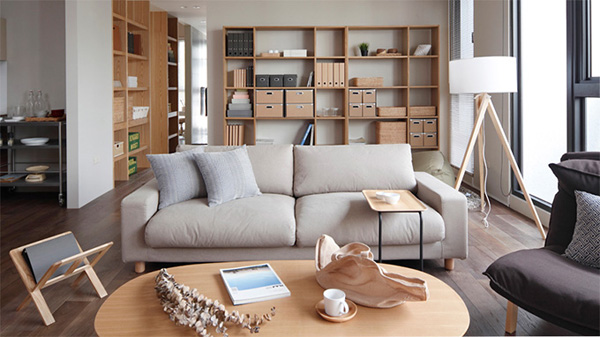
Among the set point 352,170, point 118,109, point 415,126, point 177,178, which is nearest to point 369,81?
→ point 415,126

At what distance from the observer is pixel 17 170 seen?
5.75m

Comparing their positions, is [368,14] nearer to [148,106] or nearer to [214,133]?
[214,133]

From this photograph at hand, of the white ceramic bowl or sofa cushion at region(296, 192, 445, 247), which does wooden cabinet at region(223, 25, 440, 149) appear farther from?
the white ceramic bowl

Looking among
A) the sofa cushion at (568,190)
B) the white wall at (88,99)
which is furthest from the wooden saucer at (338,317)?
the white wall at (88,99)

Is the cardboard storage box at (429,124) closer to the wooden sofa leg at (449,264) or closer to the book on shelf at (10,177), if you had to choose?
the wooden sofa leg at (449,264)

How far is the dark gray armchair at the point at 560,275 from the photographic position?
A: 76.1 inches

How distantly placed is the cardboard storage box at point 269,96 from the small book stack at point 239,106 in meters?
0.19

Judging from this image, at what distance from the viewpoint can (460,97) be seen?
254 inches

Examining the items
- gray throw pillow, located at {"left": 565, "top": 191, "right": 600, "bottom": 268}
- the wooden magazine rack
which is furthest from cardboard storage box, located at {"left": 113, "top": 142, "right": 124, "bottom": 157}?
gray throw pillow, located at {"left": 565, "top": 191, "right": 600, "bottom": 268}

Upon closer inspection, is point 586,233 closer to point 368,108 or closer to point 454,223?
point 454,223

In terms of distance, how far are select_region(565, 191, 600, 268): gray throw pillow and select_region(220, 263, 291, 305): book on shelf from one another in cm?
136

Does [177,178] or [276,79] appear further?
[276,79]

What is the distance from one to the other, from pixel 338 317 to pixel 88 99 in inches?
176

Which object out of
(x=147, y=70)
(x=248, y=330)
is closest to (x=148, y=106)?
(x=147, y=70)
